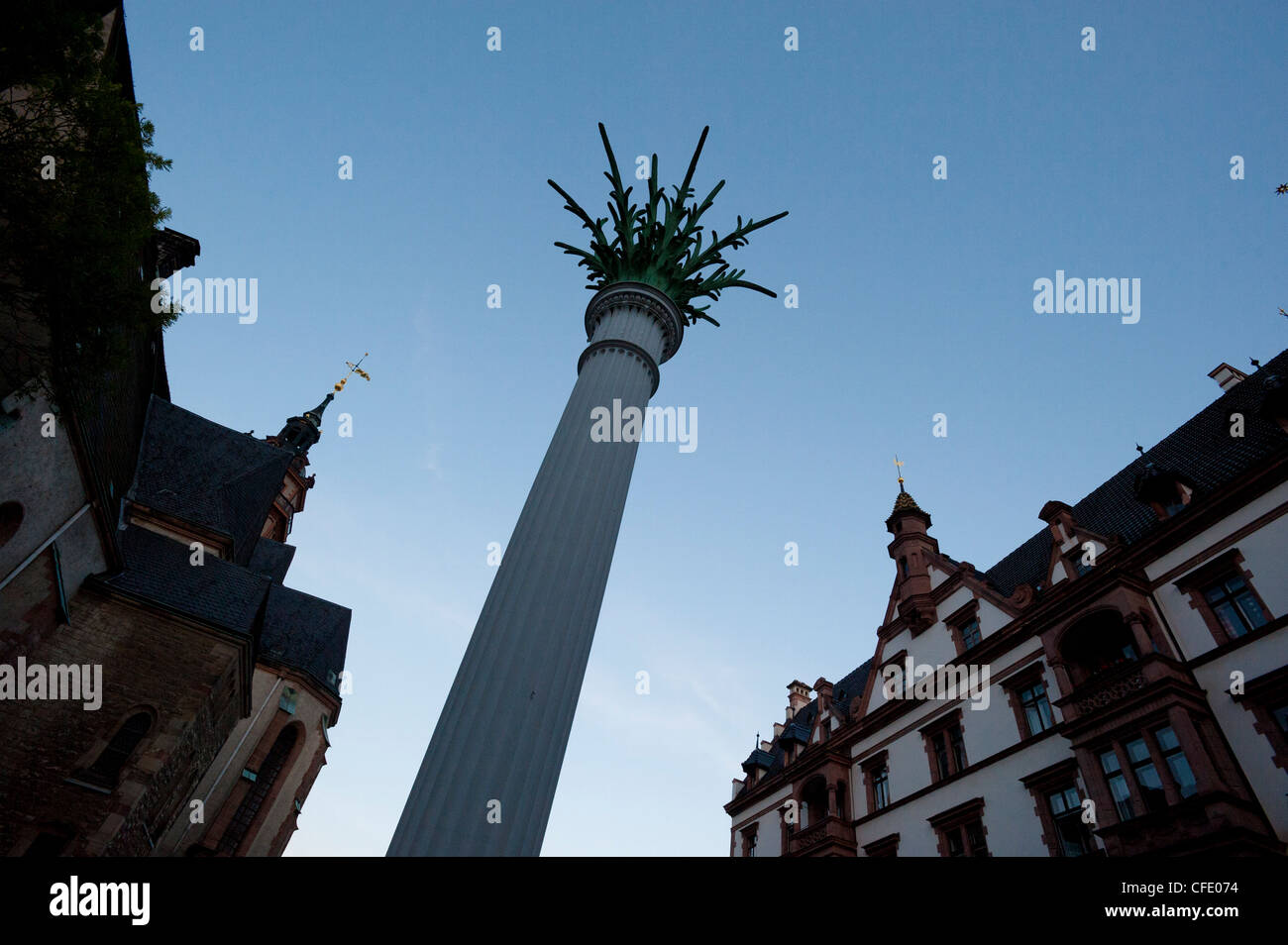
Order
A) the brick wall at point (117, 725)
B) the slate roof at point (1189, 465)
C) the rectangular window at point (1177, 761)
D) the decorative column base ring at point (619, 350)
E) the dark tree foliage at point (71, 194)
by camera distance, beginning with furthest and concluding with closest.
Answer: the slate roof at point (1189, 465)
the brick wall at point (117, 725)
the rectangular window at point (1177, 761)
the dark tree foliage at point (71, 194)
the decorative column base ring at point (619, 350)

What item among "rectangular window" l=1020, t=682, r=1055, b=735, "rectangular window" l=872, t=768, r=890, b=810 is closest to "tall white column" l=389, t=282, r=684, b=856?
"rectangular window" l=1020, t=682, r=1055, b=735

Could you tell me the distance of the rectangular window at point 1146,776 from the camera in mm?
14711

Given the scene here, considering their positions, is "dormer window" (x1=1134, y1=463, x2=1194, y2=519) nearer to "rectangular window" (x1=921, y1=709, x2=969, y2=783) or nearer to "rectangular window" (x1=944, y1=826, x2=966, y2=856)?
"rectangular window" (x1=921, y1=709, x2=969, y2=783)

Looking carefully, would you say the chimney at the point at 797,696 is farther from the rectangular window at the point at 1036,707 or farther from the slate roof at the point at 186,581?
the slate roof at the point at 186,581

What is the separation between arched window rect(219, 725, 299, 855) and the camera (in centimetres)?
2764

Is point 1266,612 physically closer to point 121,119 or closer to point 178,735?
point 121,119

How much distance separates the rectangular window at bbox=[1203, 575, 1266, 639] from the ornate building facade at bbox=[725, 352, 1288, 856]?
0.04 metres

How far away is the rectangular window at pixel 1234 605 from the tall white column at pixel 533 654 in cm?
1556

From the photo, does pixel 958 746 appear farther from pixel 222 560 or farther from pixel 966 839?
pixel 222 560

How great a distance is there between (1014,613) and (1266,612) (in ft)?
22.2

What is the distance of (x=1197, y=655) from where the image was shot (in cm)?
1599

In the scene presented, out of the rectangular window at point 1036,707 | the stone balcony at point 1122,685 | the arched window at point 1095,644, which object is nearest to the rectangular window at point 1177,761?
the stone balcony at point 1122,685
